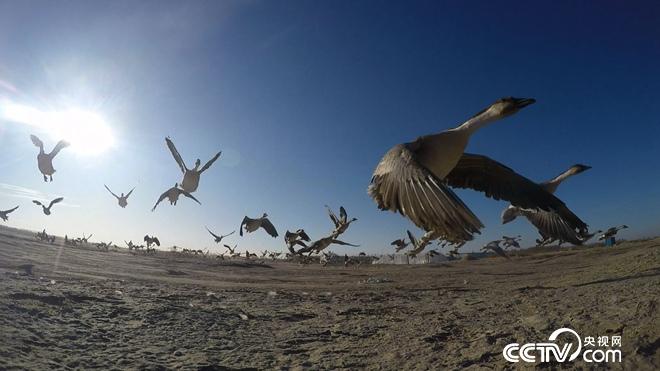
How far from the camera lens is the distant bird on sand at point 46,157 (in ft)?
65.0

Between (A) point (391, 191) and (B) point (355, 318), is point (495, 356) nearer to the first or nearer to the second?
(A) point (391, 191)

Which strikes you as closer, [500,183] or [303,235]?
[500,183]

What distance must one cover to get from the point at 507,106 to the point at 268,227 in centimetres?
1280

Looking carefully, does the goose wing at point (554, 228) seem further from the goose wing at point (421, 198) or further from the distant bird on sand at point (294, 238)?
the distant bird on sand at point (294, 238)

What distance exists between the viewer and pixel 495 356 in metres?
3.61

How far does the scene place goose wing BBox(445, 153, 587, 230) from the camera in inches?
266

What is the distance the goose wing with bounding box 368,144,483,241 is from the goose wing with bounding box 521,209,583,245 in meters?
4.01

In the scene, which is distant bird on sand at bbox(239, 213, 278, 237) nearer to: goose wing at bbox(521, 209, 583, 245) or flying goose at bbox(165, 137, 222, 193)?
flying goose at bbox(165, 137, 222, 193)

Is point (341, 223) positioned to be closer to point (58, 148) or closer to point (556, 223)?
point (556, 223)

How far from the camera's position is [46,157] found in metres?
20.2
